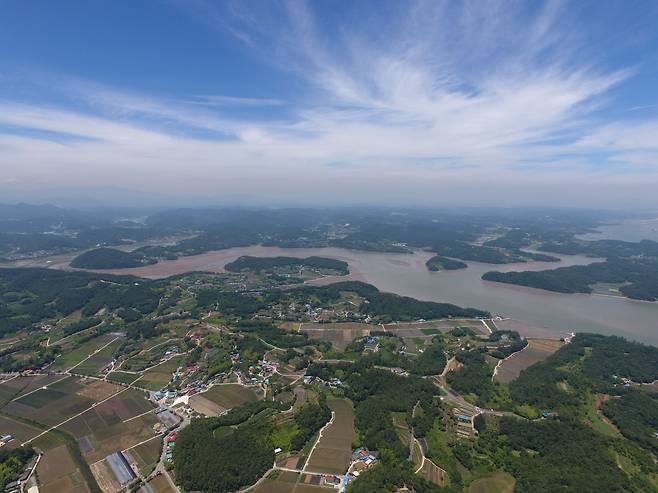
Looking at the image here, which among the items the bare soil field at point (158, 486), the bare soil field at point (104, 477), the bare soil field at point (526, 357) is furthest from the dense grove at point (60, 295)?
the bare soil field at point (526, 357)

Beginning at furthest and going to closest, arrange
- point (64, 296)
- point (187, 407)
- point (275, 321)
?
1. point (64, 296)
2. point (275, 321)
3. point (187, 407)

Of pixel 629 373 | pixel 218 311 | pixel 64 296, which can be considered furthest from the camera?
pixel 64 296

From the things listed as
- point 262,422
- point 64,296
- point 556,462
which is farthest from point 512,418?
point 64,296

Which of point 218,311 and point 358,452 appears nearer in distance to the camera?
point 358,452

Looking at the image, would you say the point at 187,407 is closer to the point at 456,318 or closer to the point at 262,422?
the point at 262,422

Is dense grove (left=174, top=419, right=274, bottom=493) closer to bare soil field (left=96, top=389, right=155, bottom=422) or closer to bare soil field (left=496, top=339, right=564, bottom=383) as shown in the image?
bare soil field (left=96, top=389, right=155, bottom=422)

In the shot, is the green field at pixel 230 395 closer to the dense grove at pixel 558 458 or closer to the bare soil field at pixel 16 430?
the bare soil field at pixel 16 430

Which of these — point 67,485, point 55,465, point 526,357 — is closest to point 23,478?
point 55,465
